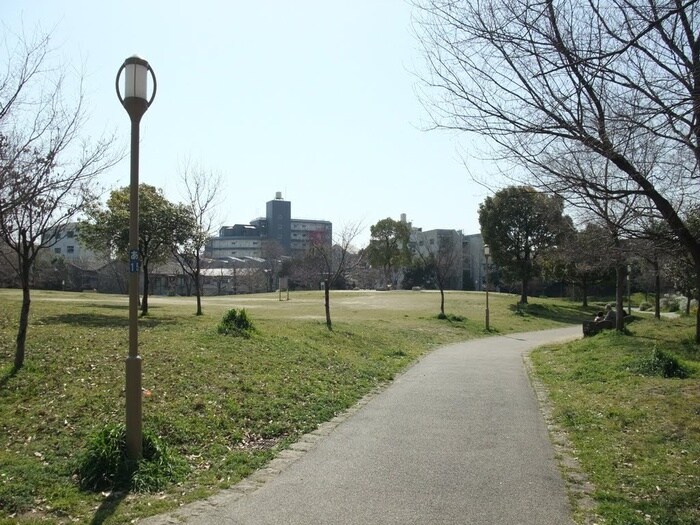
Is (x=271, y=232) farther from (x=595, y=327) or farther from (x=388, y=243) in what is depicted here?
(x=595, y=327)

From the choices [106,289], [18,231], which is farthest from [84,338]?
[106,289]

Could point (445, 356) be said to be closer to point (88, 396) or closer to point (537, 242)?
point (88, 396)

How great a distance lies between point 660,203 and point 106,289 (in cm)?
6671

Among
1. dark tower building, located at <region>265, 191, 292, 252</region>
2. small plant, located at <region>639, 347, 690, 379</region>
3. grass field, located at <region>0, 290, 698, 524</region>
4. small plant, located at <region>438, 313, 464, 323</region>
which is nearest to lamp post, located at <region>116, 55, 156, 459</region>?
grass field, located at <region>0, 290, 698, 524</region>

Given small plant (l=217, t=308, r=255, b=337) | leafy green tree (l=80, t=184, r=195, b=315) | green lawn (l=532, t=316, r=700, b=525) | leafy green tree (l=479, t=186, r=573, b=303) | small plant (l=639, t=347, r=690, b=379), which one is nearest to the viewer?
green lawn (l=532, t=316, r=700, b=525)

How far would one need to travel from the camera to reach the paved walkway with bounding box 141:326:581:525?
4.52 m

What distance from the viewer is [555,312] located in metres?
40.9

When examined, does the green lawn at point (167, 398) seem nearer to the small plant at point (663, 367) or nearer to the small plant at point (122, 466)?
the small plant at point (122, 466)

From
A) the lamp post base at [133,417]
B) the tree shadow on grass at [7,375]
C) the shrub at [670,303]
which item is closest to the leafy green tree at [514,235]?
the shrub at [670,303]

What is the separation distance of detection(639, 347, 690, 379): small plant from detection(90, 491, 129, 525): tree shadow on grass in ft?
31.1

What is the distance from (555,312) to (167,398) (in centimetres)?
3717

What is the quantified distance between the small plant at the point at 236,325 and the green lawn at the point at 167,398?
0.29 m

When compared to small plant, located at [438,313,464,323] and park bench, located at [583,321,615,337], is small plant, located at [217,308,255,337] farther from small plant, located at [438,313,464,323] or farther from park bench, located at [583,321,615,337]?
small plant, located at [438,313,464,323]

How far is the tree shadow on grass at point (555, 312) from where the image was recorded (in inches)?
1502
